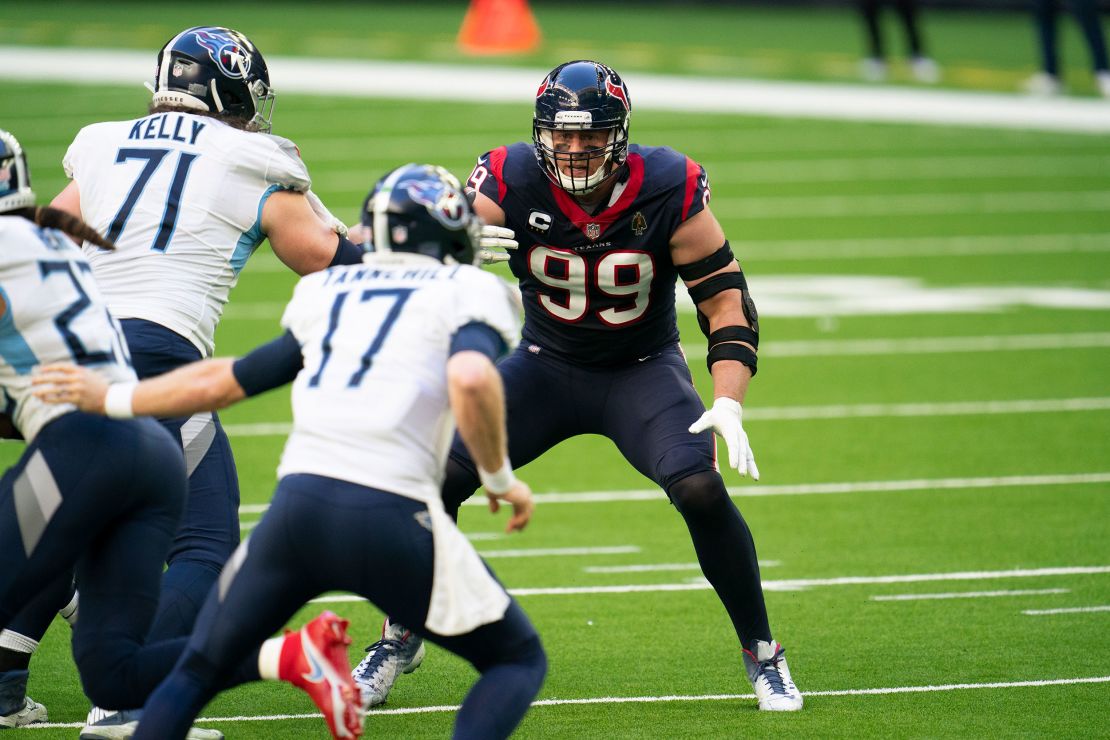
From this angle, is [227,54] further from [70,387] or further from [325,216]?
[70,387]

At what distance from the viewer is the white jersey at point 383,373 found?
11.5ft

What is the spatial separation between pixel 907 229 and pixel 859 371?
4237mm

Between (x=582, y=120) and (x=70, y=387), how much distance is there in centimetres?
183

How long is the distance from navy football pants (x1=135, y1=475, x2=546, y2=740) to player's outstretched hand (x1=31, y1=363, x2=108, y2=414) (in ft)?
1.62

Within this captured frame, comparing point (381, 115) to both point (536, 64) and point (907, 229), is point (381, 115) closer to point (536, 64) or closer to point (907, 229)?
point (536, 64)

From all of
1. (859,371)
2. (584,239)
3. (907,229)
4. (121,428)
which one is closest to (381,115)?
(907,229)

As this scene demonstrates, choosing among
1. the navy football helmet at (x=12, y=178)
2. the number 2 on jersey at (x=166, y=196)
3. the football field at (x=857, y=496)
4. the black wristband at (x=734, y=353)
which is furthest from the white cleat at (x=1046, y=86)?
the navy football helmet at (x=12, y=178)

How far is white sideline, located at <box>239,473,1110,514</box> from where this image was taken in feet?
24.0

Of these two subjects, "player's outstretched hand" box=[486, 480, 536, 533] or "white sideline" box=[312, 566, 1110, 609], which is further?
"white sideline" box=[312, 566, 1110, 609]

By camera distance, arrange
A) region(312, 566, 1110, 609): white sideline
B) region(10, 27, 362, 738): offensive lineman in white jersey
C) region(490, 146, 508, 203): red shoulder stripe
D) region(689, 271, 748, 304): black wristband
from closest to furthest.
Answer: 1. region(10, 27, 362, 738): offensive lineman in white jersey
2. region(689, 271, 748, 304): black wristband
3. region(490, 146, 508, 203): red shoulder stripe
4. region(312, 566, 1110, 609): white sideline

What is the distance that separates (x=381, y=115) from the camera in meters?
18.5

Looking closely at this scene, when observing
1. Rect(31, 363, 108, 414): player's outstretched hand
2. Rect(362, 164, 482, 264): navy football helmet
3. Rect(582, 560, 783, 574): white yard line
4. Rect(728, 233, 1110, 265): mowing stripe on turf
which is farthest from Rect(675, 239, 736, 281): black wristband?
Rect(728, 233, 1110, 265): mowing stripe on turf

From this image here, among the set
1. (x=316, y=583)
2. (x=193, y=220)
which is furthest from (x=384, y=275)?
(x=193, y=220)

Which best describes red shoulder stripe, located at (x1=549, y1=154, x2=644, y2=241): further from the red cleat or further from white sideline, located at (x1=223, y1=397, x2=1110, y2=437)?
white sideline, located at (x1=223, y1=397, x2=1110, y2=437)
